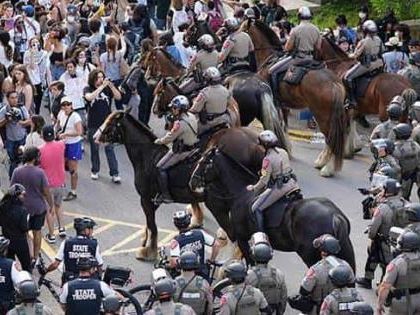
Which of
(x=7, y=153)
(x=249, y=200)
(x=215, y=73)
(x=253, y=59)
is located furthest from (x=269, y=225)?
(x=253, y=59)

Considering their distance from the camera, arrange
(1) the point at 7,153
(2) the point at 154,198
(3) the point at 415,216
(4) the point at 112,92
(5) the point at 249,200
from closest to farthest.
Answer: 1. (3) the point at 415,216
2. (5) the point at 249,200
3. (2) the point at 154,198
4. (1) the point at 7,153
5. (4) the point at 112,92

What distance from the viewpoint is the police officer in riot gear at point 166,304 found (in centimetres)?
1436

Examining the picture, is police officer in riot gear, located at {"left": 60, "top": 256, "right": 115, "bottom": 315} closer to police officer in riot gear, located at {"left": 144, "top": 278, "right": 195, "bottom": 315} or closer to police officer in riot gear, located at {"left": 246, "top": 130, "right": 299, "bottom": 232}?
police officer in riot gear, located at {"left": 144, "top": 278, "right": 195, "bottom": 315}

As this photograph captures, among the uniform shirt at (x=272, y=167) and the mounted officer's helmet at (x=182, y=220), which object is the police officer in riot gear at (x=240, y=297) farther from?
the uniform shirt at (x=272, y=167)

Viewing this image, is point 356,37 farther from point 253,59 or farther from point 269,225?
point 269,225

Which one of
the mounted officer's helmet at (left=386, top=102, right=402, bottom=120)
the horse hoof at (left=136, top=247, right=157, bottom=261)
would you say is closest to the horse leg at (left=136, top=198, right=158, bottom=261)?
the horse hoof at (left=136, top=247, right=157, bottom=261)

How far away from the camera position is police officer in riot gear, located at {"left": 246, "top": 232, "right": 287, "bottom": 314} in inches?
624

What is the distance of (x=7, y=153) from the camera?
Answer: 22.3 metres

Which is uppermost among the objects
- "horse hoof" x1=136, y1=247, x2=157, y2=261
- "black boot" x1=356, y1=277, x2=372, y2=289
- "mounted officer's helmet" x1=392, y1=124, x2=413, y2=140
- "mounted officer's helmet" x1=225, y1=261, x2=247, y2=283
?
"mounted officer's helmet" x1=225, y1=261, x2=247, y2=283

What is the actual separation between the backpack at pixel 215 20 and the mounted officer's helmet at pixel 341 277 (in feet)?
52.3

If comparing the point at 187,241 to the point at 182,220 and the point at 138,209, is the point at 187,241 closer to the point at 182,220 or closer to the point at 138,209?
the point at 182,220

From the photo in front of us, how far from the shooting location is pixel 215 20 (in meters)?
30.8

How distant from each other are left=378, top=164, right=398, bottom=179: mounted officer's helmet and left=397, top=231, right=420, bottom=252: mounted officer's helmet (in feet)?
9.29

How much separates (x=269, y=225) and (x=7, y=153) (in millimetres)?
5775
